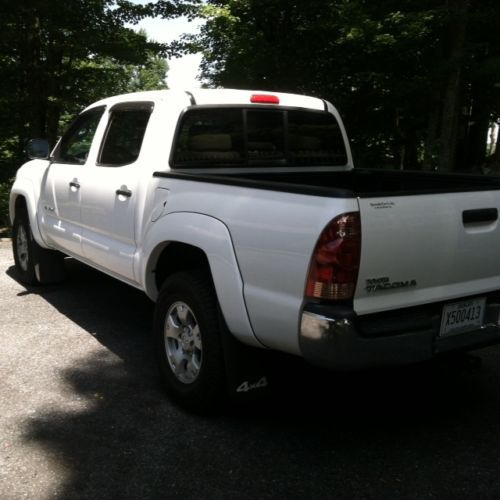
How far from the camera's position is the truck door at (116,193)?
4.09 m

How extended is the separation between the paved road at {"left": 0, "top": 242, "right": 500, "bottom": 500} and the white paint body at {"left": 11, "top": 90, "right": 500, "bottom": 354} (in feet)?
2.06

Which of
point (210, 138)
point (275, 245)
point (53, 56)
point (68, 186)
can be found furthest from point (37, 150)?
point (53, 56)

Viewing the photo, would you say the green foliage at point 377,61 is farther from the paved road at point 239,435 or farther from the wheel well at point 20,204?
the paved road at point 239,435

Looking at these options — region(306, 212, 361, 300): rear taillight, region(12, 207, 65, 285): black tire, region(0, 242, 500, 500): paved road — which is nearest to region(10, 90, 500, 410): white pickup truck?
region(306, 212, 361, 300): rear taillight

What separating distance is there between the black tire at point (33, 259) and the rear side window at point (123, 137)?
6.29ft

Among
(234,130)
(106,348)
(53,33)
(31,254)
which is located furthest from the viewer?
(53,33)

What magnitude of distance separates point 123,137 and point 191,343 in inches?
71.1

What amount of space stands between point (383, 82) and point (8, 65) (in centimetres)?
756

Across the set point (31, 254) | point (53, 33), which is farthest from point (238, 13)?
point (31, 254)

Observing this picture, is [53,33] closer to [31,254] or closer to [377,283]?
[31,254]

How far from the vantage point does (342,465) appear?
2.97 meters

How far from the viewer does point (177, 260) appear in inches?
152

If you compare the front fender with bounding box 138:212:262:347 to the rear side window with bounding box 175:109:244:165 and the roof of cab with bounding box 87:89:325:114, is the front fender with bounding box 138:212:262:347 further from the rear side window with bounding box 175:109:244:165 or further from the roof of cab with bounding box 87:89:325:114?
the roof of cab with bounding box 87:89:325:114

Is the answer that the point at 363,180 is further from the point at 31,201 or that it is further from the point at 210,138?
the point at 31,201
